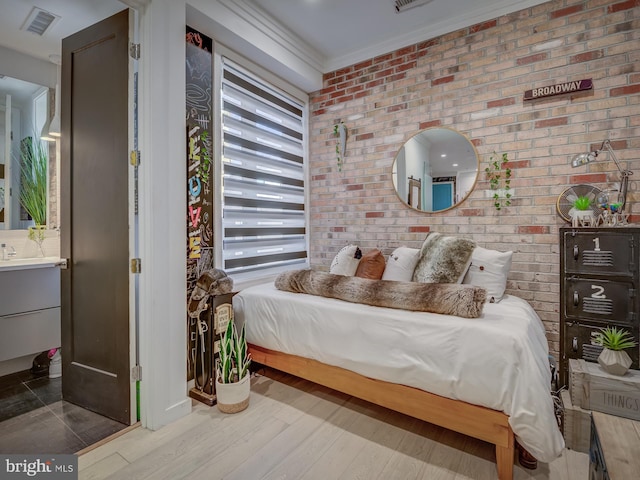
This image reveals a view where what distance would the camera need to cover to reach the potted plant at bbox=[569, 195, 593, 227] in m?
2.04

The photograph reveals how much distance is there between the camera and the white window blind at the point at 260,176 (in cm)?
277

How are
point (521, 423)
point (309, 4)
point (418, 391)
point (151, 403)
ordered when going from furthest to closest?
point (309, 4)
point (151, 403)
point (418, 391)
point (521, 423)

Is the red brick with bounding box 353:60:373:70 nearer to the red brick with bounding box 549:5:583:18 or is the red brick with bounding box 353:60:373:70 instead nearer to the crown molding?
the crown molding

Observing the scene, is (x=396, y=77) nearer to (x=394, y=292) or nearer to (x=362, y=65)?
(x=362, y=65)

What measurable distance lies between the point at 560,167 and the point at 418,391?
6.30 ft

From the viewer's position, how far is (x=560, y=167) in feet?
7.64

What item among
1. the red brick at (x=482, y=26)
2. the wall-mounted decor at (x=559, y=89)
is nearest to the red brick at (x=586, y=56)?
the wall-mounted decor at (x=559, y=89)

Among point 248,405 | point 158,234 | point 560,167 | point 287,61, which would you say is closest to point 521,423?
point 248,405

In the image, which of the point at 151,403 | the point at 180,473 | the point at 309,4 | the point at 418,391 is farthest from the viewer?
the point at 309,4

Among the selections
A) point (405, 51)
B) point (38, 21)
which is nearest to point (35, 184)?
point (38, 21)

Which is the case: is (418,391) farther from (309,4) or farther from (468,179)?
(309,4)

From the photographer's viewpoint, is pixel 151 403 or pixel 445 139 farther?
pixel 445 139

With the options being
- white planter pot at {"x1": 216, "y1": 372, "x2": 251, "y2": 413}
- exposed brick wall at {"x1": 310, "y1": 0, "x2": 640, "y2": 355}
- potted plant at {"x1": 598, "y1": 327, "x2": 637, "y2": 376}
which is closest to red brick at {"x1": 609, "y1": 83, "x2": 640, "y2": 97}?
exposed brick wall at {"x1": 310, "y1": 0, "x2": 640, "y2": 355}

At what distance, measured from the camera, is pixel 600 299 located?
194 centimetres
